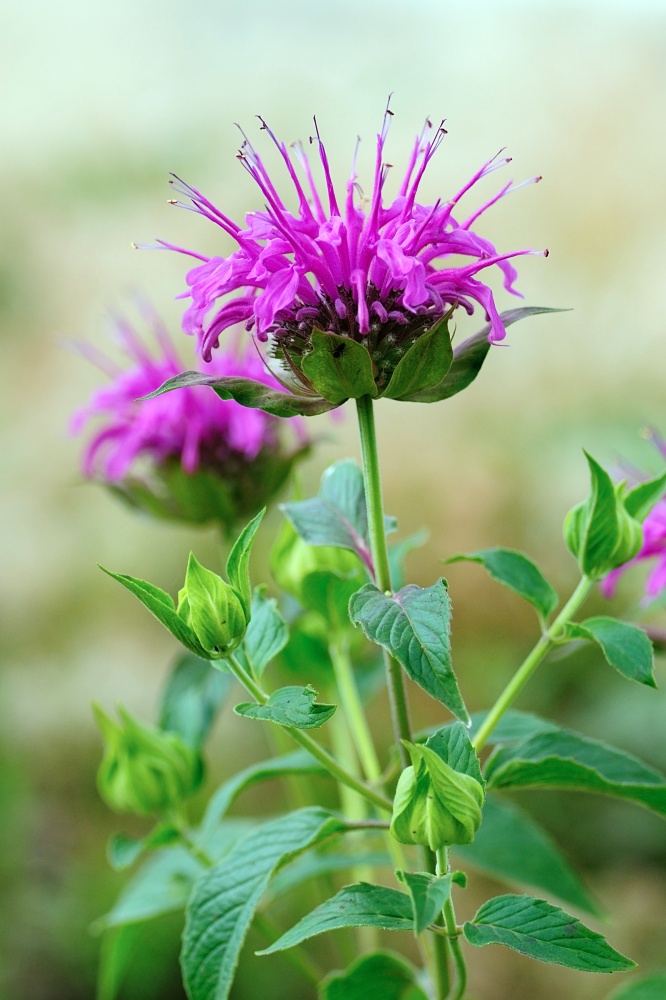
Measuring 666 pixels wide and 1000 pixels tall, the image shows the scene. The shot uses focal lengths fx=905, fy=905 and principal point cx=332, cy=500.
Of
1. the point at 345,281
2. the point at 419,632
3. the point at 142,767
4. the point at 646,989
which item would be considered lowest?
the point at 646,989

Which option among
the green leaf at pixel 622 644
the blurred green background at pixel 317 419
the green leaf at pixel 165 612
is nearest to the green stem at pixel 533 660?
the green leaf at pixel 622 644

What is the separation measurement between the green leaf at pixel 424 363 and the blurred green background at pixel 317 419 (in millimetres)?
731

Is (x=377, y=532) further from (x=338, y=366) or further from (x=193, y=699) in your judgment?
(x=193, y=699)

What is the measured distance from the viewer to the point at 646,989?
1.40 ft

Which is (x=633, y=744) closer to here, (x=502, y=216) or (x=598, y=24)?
(x=502, y=216)

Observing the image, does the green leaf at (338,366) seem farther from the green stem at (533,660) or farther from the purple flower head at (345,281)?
the green stem at (533,660)

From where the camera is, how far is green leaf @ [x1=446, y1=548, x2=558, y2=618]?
334 mm

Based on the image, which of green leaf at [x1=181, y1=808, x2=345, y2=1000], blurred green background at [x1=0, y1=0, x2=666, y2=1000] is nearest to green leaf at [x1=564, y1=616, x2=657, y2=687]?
green leaf at [x1=181, y1=808, x2=345, y2=1000]

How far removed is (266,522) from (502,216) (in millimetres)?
735

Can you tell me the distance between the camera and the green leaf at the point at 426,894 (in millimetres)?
235

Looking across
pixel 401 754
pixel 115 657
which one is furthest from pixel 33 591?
pixel 401 754

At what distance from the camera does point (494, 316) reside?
0.29 m

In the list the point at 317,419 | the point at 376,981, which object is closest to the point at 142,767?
the point at 376,981

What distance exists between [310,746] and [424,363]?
13 centimetres
